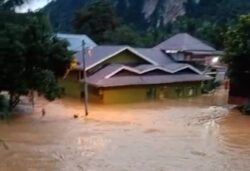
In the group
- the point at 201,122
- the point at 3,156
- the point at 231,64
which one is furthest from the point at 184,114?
the point at 3,156

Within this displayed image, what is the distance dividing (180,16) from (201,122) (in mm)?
45211

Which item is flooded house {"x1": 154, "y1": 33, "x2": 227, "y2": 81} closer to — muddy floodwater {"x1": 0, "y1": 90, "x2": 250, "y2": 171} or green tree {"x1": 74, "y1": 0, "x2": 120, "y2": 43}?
green tree {"x1": 74, "y1": 0, "x2": 120, "y2": 43}

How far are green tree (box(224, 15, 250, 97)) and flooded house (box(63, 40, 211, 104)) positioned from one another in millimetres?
4766

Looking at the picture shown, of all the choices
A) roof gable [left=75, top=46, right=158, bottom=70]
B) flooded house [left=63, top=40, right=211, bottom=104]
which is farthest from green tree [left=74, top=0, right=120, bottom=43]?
roof gable [left=75, top=46, right=158, bottom=70]

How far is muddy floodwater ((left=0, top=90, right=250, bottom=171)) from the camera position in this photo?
51.5 feet

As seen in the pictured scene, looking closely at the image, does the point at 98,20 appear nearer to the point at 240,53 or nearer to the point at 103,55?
the point at 103,55

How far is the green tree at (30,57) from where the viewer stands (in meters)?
22.3

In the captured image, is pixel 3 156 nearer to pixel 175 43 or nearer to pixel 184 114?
pixel 184 114

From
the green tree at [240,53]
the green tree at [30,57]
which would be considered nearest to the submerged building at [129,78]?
the green tree at [240,53]

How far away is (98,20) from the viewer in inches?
2131

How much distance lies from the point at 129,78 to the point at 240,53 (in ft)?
24.8

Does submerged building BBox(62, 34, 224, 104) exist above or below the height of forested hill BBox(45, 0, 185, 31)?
below

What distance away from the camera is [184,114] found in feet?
87.7

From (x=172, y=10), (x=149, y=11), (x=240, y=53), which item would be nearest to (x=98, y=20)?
(x=172, y=10)
